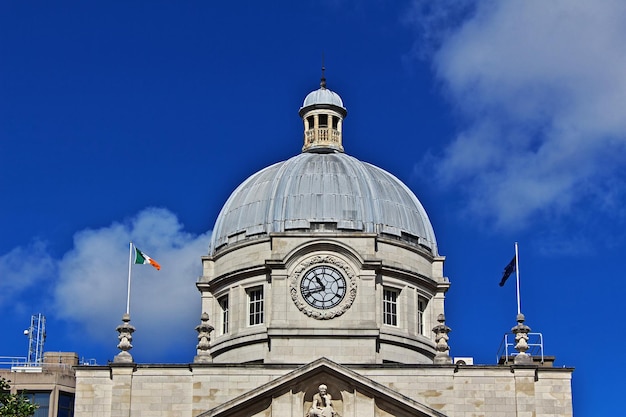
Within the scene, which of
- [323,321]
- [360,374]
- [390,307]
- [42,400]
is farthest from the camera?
[42,400]

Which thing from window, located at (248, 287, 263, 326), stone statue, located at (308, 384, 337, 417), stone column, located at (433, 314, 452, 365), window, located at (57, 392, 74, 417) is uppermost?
window, located at (248, 287, 263, 326)

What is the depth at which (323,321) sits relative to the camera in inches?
2963

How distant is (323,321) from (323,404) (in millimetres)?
7777

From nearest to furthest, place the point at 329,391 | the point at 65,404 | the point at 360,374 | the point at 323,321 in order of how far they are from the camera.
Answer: the point at 329,391
the point at 360,374
the point at 323,321
the point at 65,404

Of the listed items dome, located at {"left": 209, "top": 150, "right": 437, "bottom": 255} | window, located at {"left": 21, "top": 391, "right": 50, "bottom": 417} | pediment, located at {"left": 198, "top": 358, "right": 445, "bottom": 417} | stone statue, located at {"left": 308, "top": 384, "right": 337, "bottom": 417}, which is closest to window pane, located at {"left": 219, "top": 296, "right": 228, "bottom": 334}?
dome, located at {"left": 209, "top": 150, "right": 437, "bottom": 255}

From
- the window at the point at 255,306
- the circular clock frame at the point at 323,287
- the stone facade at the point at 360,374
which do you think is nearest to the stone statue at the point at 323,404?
the stone facade at the point at 360,374

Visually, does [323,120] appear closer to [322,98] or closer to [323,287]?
[322,98]

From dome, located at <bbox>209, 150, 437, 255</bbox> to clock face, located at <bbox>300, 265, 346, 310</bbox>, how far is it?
3.10 metres

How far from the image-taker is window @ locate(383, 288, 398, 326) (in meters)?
76.9

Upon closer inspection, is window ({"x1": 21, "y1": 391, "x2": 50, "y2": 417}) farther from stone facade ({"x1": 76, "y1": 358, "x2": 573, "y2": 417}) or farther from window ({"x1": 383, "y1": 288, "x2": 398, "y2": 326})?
window ({"x1": 383, "y1": 288, "x2": 398, "y2": 326})

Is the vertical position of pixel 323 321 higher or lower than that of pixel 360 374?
higher

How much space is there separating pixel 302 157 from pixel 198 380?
16599mm

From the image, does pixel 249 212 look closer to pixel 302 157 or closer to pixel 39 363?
pixel 302 157

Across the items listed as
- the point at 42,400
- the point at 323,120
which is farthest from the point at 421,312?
the point at 42,400
